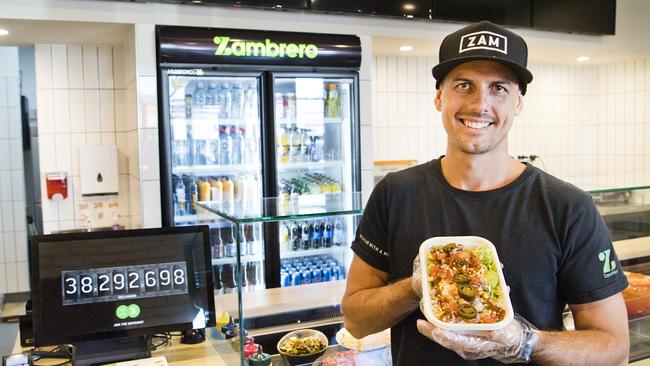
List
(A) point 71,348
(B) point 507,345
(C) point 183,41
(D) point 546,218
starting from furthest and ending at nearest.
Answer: (C) point 183,41, (A) point 71,348, (D) point 546,218, (B) point 507,345

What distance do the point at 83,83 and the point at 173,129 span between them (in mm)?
1030

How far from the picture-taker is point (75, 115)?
14.6 ft

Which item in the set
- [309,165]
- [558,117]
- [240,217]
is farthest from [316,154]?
[558,117]

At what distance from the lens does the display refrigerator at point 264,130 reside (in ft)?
12.3

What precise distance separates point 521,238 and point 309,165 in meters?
3.02

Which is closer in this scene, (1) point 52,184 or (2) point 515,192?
(2) point 515,192

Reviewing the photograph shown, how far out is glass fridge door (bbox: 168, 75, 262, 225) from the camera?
3996 mm

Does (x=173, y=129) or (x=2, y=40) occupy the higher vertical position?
(x=2, y=40)

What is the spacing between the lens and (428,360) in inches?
51.6

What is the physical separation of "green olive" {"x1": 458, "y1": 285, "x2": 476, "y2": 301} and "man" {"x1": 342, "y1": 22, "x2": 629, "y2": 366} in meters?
0.09

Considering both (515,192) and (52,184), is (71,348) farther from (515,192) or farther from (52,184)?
(52,184)

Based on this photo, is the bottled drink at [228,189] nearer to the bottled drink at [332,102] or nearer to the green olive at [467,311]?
the bottled drink at [332,102]

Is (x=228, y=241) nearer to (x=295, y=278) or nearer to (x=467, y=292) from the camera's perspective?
(x=467, y=292)

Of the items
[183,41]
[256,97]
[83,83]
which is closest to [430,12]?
[256,97]
